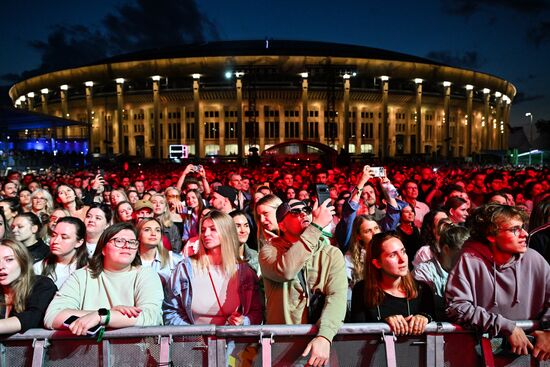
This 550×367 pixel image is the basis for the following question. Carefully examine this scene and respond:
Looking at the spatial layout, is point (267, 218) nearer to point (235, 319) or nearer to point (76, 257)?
point (235, 319)

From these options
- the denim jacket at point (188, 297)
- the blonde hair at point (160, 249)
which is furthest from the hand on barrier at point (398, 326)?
the blonde hair at point (160, 249)

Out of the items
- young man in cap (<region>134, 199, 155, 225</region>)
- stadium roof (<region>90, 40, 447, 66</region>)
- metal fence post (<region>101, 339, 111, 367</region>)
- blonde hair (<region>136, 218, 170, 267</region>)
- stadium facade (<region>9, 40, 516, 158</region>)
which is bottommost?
metal fence post (<region>101, 339, 111, 367</region>)

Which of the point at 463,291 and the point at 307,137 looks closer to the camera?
the point at 463,291

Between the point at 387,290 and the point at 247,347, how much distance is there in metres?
1.24

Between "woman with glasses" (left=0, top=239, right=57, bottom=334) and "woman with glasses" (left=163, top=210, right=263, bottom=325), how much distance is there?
992 millimetres

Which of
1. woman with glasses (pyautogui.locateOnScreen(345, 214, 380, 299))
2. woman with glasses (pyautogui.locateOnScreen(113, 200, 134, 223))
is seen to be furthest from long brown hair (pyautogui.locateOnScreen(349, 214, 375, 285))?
woman with glasses (pyautogui.locateOnScreen(113, 200, 134, 223))

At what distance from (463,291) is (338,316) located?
0.94 metres

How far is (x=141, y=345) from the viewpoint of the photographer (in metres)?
3.36

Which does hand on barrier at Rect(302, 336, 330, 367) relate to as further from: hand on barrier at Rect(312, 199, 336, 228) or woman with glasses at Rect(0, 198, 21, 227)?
woman with glasses at Rect(0, 198, 21, 227)

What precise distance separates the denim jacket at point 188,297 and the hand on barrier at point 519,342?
6.16 feet

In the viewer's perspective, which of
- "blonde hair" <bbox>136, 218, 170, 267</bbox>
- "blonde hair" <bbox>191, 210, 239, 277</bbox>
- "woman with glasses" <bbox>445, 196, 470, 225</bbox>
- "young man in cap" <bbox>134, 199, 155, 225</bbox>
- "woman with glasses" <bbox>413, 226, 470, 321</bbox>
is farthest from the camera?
"young man in cap" <bbox>134, 199, 155, 225</bbox>

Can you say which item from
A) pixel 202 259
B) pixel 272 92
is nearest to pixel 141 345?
pixel 202 259

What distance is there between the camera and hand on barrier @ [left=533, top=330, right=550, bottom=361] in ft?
11.0

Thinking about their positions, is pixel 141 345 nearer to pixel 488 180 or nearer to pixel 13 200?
pixel 13 200
